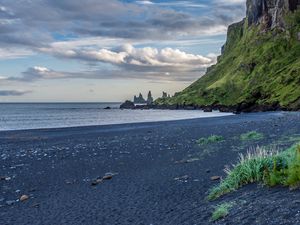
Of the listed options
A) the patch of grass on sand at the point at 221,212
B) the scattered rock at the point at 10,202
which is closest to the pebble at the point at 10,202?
the scattered rock at the point at 10,202

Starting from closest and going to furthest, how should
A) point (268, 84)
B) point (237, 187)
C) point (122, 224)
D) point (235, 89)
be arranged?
point (122, 224), point (237, 187), point (268, 84), point (235, 89)

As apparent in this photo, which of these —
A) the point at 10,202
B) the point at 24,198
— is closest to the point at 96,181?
the point at 24,198

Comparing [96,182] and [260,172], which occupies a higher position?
[260,172]

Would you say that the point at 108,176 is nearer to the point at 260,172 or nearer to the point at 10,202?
the point at 10,202

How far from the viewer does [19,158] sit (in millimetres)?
30859

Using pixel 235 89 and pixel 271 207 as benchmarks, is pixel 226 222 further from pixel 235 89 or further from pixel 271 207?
pixel 235 89

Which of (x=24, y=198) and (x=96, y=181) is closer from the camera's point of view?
(x=24, y=198)

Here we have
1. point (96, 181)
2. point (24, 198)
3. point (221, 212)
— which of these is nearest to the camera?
point (221, 212)

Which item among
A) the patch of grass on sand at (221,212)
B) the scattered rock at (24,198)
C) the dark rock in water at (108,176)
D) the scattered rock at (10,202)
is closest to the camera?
the patch of grass on sand at (221,212)

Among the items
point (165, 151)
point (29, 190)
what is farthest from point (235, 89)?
→ point (29, 190)

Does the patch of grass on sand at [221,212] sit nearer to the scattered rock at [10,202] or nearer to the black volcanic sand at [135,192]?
→ the black volcanic sand at [135,192]

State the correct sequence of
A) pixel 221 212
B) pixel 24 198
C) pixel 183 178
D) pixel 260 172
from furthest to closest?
pixel 183 178 < pixel 24 198 < pixel 260 172 < pixel 221 212

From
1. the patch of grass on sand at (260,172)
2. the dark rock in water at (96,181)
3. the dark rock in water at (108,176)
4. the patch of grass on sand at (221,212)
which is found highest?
the patch of grass on sand at (260,172)

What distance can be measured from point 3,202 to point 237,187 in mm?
9995
